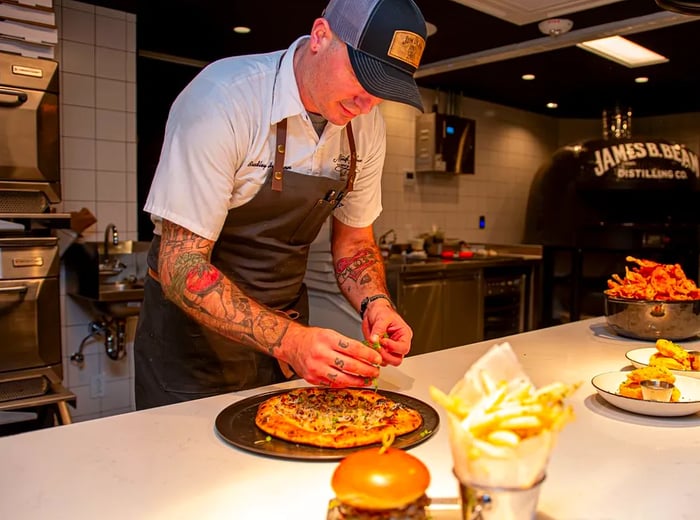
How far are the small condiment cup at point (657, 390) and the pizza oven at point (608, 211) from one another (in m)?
4.38

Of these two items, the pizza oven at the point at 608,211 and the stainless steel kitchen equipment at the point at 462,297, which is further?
the pizza oven at the point at 608,211

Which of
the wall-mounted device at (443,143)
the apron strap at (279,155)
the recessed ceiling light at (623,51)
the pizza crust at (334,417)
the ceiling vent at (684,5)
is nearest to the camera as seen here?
the pizza crust at (334,417)

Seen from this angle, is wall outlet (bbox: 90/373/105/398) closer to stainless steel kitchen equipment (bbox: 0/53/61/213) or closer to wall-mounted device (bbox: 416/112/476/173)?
stainless steel kitchen equipment (bbox: 0/53/61/213)

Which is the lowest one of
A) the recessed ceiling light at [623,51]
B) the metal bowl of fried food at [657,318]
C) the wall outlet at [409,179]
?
the metal bowl of fried food at [657,318]

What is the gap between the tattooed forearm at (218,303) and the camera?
129 centimetres

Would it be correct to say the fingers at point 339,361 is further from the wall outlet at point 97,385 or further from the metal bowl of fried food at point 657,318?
the wall outlet at point 97,385

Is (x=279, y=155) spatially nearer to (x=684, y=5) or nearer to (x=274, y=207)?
(x=274, y=207)

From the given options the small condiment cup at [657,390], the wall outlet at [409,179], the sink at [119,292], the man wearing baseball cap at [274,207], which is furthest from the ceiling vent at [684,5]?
the wall outlet at [409,179]

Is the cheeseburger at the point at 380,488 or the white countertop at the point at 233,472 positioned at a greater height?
the cheeseburger at the point at 380,488

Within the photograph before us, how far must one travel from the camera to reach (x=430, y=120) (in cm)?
523

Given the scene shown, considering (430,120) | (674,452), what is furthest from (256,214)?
(430,120)

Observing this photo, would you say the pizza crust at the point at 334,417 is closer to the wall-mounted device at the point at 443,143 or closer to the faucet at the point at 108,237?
the faucet at the point at 108,237

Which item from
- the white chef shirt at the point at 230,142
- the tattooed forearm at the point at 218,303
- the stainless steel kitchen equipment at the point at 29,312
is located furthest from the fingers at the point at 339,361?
the stainless steel kitchen equipment at the point at 29,312

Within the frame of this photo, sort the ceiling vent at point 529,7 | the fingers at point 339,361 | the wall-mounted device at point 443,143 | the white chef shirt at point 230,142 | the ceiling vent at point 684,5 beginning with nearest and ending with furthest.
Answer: the fingers at point 339,361 < the white chef shirt at point 230,142 < the ceiling vent at point 684,5 < the ceiling vent at point 529,7 < the wall-mounted device at point 443,143
